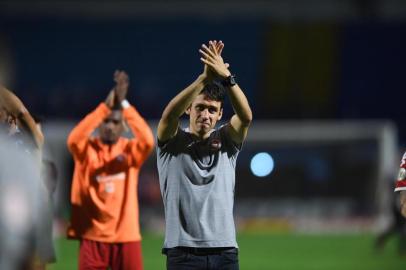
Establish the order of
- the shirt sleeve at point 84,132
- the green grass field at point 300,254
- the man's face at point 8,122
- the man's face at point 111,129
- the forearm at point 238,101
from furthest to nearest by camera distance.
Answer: the green grass field at point 300,254
the man's face at point 111,129
the shirt sleeve at point 84,132
the forearm at point 238,101
the man's face at point 8,122

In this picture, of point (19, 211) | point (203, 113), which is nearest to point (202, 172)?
point (203, 113)

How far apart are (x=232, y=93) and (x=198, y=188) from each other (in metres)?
0.55

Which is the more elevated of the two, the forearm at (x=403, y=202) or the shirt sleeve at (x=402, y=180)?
the shirt sleeve at (x=402, y=180)

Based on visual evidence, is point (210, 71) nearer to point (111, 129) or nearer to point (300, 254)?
point (111, 129)

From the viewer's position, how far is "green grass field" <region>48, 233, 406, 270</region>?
447 inches

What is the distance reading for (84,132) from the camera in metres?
5.99

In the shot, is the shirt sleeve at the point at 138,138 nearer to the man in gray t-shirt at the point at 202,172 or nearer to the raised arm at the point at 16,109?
the man in gray t-shirt at the point at 202,172

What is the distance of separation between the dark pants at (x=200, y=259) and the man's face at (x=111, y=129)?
5.91 ft

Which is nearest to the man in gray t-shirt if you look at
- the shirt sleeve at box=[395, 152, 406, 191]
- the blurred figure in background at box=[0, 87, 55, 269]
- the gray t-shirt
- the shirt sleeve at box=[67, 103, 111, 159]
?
the gray t-shirt

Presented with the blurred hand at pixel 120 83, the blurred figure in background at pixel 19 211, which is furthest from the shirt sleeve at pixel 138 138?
the blurred figure in background at pixel 19 211

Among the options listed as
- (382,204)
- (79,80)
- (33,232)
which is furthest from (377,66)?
(33,232)

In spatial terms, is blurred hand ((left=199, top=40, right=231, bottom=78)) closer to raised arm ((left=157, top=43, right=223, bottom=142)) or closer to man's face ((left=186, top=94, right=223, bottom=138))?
raised arm ((left=157, top=43, right=223, bottom=142))

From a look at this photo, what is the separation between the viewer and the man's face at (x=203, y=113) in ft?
14.9

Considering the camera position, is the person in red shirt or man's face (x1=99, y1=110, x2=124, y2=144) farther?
man's face (x1=99, y1=110, x2=124, y2=144)
